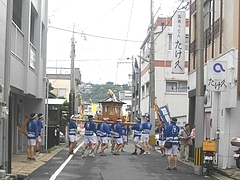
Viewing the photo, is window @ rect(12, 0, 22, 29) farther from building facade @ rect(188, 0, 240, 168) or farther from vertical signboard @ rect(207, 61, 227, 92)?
vertical signboard @ rect(207, 61, 227, 92)

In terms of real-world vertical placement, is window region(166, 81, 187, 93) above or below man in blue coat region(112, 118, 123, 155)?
above

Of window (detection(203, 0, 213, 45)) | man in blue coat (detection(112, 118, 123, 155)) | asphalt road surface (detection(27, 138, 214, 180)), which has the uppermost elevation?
window (detection(203, 0, 213, 45))

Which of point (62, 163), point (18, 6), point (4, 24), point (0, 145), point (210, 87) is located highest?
point (18, 6)

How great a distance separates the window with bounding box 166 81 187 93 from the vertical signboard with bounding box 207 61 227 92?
26602mm

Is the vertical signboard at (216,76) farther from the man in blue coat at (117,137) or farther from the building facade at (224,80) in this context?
the man in blue coat at (117,137)

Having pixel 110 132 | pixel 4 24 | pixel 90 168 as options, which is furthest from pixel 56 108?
pixel 4 24

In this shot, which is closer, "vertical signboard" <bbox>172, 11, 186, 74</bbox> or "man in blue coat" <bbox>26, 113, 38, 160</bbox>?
"man in blue coat" <bbox>26, 113, 38, 160</bbox>

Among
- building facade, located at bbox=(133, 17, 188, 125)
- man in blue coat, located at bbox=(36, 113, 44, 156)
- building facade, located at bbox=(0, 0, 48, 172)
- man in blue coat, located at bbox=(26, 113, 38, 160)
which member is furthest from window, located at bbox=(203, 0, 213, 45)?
building facade, located at bbox=(133, 17, 188, 125)

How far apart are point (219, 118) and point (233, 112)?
3.77 feet

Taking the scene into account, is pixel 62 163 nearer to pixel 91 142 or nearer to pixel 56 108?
pixel 91 142

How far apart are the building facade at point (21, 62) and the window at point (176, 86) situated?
2091 centimetres

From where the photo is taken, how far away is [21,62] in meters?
17.0

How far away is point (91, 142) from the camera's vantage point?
68.6ft

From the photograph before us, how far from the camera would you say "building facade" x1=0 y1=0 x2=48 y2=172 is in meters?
12.8
